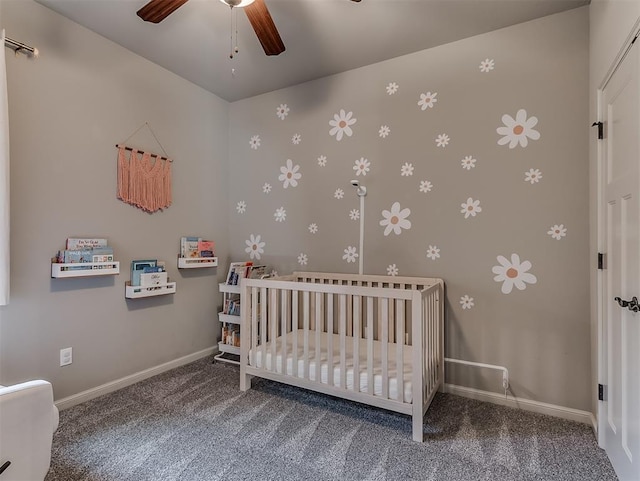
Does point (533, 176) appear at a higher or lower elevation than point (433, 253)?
higher

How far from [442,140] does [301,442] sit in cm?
213

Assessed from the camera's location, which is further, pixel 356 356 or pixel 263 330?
pixel 263 330

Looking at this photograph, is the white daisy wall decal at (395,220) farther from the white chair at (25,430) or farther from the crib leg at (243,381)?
the white chair at (25,430)

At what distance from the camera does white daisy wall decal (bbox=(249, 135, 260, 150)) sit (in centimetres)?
317

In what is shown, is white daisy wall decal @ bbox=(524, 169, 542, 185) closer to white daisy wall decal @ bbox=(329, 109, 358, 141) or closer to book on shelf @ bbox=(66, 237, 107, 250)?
white daisy wall decal @ bbox=(329, 109, 358, 141)

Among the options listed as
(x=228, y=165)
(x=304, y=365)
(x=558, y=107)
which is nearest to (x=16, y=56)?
(x=228, y=165)

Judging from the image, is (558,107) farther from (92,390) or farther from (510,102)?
(92,390)

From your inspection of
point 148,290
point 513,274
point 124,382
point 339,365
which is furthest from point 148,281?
point 513,274

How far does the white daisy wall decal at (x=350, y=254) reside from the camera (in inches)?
105

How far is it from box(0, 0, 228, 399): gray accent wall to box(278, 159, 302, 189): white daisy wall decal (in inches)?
30.3

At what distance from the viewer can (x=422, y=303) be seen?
1.78 metres

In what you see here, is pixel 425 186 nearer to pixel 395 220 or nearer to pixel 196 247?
pixel 395 220

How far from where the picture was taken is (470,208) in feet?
7.48

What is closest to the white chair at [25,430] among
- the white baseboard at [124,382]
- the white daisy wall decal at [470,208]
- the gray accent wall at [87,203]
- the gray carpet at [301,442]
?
the gray carpet at [301,442]
